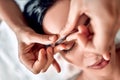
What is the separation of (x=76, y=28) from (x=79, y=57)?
0.11 metres

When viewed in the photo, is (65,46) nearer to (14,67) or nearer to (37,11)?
(37,11)

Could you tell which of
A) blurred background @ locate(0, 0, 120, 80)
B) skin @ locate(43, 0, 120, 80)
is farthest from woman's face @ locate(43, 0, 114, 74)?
blurred background @ locate(0, 0, 120, 80)

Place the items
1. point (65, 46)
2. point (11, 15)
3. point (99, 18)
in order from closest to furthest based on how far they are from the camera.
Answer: point (99, 18) < point (65, 46) < point (11, 15)

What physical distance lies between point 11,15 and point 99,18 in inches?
13.2

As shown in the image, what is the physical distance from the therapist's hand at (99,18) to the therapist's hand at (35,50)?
0.36ft

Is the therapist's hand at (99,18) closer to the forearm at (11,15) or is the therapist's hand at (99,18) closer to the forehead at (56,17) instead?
the forehead at (56,17)

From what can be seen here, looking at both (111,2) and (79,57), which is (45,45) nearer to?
(79,57)

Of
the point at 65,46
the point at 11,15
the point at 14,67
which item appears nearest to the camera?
the point at 65,46

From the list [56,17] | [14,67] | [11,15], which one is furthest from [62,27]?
[14,67]

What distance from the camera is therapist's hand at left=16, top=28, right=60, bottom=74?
0.66m

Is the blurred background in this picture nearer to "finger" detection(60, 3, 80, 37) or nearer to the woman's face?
the woman's face

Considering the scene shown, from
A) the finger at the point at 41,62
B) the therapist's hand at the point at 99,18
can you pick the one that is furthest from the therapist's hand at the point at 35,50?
the therapist's hand at the point at 99,18

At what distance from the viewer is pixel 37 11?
0.72 meters

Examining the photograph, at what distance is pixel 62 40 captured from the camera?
0.64m
